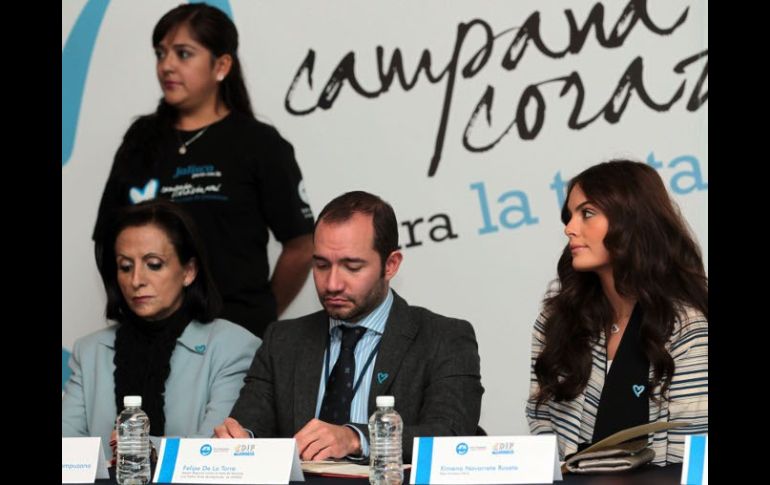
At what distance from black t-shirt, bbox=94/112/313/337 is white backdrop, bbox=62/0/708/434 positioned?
0.39m

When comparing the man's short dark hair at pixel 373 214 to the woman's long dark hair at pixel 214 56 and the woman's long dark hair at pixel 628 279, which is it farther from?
the woman's long dark hair at pixel 214 56

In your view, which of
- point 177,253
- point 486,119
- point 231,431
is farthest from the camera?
point 486,119

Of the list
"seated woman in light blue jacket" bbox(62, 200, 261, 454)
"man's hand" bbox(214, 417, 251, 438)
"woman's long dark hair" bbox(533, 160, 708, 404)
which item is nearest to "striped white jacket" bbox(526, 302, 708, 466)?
"woman's long dark hair" bbox(533, 160, 708, 404)

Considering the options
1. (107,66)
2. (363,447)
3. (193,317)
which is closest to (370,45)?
(107,66)

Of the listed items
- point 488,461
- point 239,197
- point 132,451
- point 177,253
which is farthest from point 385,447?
point 239,197

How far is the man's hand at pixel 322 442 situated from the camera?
2242mm

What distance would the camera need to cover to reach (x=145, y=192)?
3885 millimetres

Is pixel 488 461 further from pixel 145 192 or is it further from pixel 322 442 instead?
pixel 145 192

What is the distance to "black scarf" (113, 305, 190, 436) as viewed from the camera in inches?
119

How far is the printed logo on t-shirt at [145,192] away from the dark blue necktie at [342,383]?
1.38m

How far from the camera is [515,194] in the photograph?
13.2ft

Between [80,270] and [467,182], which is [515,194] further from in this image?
[80,270]

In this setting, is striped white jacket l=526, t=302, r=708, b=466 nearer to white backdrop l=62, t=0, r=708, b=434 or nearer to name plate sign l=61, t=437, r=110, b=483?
name plate sign l=61, t=437, r=110, b=483

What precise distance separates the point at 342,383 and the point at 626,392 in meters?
0.71
